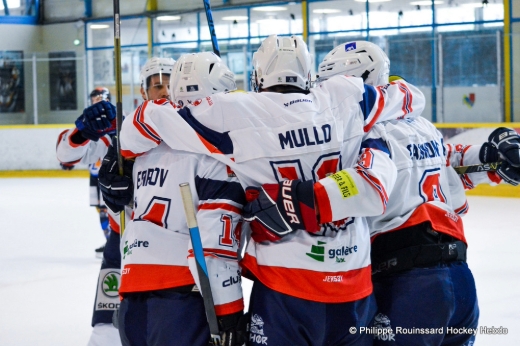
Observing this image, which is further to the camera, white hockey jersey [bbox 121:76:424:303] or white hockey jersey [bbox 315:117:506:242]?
white hockey jersey [bbox 315:117:506:242]

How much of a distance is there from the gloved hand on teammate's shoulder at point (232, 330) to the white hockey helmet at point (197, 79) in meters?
0.72

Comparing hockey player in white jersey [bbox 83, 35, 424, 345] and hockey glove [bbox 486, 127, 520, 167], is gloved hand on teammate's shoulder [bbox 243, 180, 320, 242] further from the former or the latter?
hockey glove [bbox 486, 127, 520, 167]

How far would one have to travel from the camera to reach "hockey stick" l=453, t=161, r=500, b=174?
8.12 ft

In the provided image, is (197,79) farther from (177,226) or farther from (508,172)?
(508,172)

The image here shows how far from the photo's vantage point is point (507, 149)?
2.46 meters

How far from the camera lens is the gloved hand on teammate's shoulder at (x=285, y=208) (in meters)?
1.82

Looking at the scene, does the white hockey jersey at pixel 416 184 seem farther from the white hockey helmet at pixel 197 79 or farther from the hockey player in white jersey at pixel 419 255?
the white hockey helmet at pixel 197 79

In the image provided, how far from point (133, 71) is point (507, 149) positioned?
11.8 meters

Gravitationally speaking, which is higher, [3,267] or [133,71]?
[133,71]

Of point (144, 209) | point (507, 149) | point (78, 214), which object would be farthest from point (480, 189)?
point (144, 209)

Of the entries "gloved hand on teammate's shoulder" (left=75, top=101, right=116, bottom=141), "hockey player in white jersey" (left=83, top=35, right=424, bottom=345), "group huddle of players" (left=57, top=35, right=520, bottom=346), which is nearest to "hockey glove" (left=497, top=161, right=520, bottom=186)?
"group huddle of players" (left=57, top=35, right=520, bottom=346)

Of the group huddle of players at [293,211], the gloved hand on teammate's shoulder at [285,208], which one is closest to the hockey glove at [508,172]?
the group huddle of players at [293,211]

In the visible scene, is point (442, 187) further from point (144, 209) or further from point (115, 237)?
point (115, 237)

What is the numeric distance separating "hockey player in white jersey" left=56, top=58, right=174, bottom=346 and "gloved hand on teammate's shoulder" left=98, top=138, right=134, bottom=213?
1.55ft
